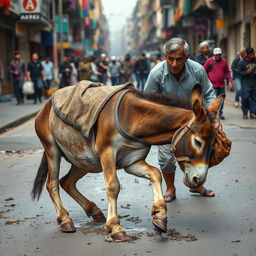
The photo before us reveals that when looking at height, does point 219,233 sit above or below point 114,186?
below

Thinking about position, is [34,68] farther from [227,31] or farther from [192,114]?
[192,114]

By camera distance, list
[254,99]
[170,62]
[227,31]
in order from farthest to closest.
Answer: [227,31], [254,99], [170,62]

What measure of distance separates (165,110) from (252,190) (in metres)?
2.53

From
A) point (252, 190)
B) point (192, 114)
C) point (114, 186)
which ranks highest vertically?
point (192, 114)

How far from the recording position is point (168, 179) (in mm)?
7270

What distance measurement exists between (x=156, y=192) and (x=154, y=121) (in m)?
0.54

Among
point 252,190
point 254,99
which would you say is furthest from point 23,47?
point 252,190

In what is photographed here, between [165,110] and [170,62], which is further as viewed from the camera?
[170,62]

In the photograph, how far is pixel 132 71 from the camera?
1227 inches

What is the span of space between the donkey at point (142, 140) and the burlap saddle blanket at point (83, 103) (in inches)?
2.4

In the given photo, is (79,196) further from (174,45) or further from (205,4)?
(205,4)

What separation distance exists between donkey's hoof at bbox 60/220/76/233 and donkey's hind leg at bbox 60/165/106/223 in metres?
0.34

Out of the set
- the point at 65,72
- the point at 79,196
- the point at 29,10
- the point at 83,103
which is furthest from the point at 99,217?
the point at 29,10

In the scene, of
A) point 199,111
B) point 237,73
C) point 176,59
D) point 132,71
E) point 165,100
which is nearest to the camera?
point 199,111
